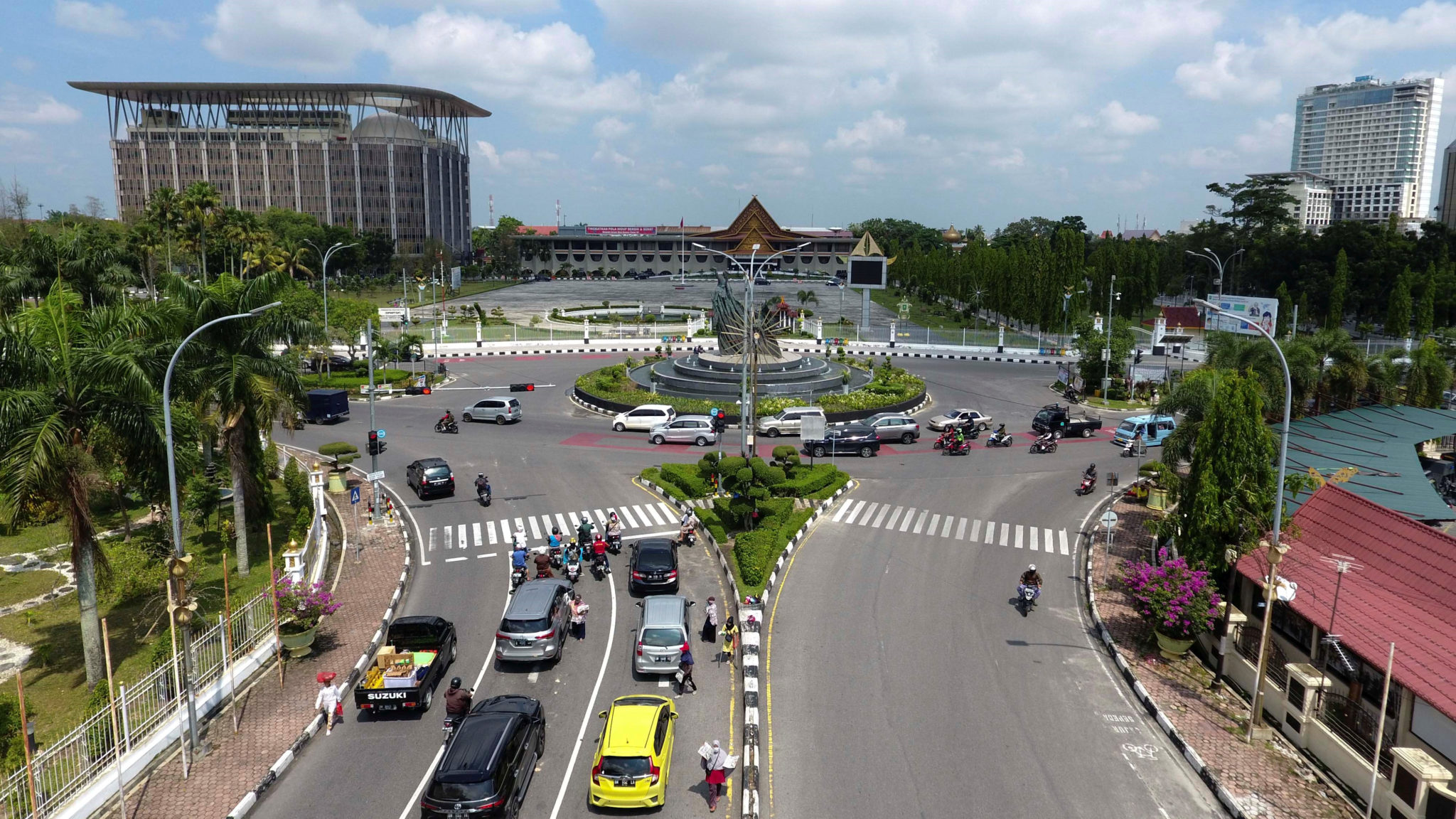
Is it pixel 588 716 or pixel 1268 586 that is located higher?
pixel 1268 586

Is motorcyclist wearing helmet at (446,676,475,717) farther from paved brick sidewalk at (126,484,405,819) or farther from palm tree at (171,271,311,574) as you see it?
palm tree at (171,271,311,574)

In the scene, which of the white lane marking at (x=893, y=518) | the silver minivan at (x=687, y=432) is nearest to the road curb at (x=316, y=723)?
the white lane marking at (x=893, y=518)

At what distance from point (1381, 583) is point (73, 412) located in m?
28.7

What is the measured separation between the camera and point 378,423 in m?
49.6

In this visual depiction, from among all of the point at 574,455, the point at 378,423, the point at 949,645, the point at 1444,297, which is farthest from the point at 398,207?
the point at 949,645

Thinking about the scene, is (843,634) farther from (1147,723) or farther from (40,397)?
(40,397)

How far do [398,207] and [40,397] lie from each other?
15408 centimetres

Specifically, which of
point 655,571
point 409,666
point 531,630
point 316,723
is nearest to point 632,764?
point 409,666

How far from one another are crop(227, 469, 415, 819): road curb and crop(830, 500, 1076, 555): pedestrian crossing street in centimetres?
1461

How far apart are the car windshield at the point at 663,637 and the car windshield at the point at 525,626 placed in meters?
2.35

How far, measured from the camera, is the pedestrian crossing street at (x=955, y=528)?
3106 centimetres

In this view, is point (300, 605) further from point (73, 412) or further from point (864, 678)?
point (864, 678)

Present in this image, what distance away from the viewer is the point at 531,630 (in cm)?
2106

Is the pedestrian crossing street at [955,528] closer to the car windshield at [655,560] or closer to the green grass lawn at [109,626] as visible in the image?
the car windshield at [655,560]
